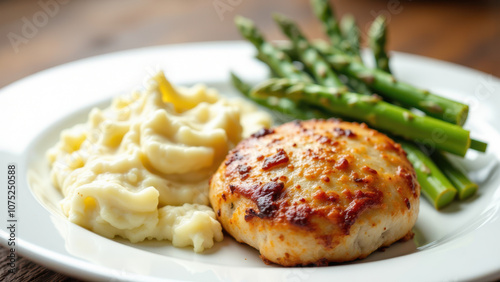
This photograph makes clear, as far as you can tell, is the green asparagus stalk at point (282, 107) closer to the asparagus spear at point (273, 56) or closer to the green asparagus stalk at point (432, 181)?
the asparagus spear at point (273, 56)

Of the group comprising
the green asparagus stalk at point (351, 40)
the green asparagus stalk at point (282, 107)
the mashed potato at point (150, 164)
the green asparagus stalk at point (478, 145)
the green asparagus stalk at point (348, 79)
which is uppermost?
the green asparagus stalk at point (351, 40)

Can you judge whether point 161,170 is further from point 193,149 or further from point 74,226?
point 74,226

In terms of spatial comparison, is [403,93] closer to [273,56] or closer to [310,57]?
[310,57]

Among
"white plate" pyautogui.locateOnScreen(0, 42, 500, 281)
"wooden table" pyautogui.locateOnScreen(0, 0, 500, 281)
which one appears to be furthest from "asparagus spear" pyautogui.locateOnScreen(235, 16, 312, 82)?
"wooden table" pyautogui.locateOnScreen(0, 0, 500, 281)

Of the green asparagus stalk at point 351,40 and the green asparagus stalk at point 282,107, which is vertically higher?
the green asparagus stalk at point 351,40

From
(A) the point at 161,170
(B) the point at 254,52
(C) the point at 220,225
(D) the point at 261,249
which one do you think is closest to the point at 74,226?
(A) the point at 161,170

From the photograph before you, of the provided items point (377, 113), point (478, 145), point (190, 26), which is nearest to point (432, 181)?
point (478, 145)

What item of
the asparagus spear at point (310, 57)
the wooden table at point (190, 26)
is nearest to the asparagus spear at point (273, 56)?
the asparagus spear at point (310, 57)

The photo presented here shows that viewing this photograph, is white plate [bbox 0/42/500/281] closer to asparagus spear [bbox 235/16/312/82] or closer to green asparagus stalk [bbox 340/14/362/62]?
asparagus spear [bbox 235/16/312/82]
